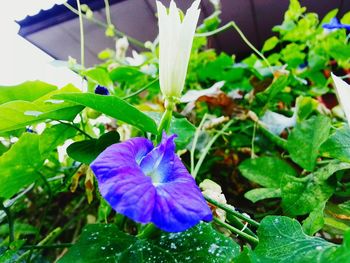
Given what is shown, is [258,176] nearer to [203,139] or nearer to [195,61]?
[203,139]

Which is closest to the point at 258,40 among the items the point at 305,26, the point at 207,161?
the point at 305,26

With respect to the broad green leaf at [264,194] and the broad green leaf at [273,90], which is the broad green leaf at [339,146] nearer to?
the broad green leaf at [264,194]

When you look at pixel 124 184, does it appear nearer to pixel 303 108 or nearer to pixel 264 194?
pixel 264 194

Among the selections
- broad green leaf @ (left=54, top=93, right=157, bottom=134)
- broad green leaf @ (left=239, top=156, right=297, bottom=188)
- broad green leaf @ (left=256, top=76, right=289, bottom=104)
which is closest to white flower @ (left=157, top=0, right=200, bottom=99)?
broad green leaf @ (left=54, top=93, right=157, bottom=134)

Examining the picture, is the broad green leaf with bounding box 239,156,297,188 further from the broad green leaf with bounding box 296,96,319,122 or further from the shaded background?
the shaded background

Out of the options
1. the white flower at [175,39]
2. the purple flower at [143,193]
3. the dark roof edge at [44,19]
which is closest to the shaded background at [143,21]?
the dark roof edge at [44,19]

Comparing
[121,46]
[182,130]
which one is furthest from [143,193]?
[121,46]

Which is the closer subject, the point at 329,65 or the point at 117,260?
the point at 117,260
